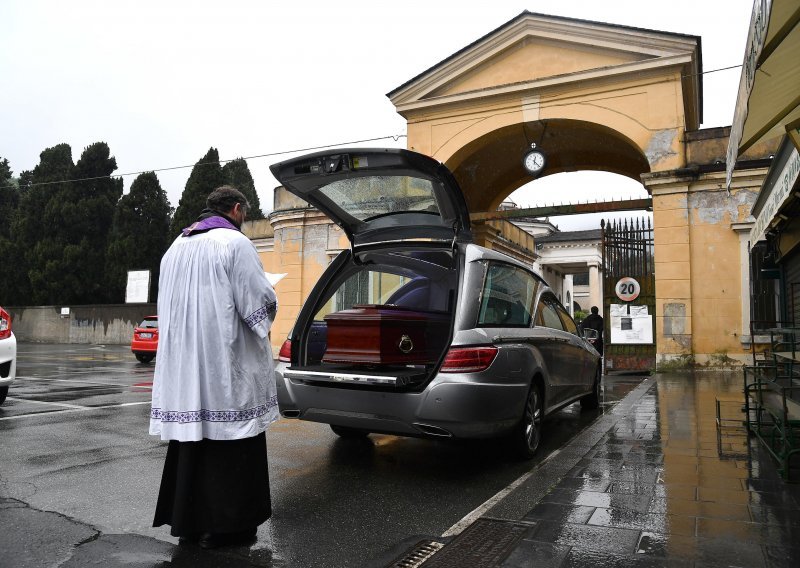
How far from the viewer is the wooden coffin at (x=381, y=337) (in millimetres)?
4805

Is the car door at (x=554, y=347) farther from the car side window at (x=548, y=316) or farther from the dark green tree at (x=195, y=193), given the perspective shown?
the dark green tree at (x=195, y=193)

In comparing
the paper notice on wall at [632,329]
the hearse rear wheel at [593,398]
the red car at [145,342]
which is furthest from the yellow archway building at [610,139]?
the hearse rear wheel at [593,398]

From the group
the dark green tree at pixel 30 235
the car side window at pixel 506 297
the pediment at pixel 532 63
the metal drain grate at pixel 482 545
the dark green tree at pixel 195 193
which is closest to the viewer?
the metal drain grate at pixel 482 545

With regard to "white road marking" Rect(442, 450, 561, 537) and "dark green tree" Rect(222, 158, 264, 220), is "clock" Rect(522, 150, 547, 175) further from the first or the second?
"dark green tree" Rect(222, 158, 264, 220)

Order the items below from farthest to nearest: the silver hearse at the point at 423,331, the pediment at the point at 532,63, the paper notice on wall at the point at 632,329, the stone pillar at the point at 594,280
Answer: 1. the stone pillar at the point at 594,280
2. the pediment at the point at 532,63
3. the paper notice on wall at the point at 632,329
4. the silver hearse at the point at 423,331

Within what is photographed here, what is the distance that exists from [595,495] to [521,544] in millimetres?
1066

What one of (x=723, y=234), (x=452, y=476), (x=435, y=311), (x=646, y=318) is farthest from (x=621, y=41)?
(x=452, y=476)

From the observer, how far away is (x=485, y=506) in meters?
3.66

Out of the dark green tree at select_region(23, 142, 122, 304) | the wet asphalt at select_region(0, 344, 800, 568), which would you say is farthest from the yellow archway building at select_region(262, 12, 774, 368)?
the dark green tree at select_region(23, 142, 122, 304)

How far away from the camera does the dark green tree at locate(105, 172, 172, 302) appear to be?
3656cm

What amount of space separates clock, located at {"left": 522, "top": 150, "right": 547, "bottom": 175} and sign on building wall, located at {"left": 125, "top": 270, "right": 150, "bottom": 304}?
78.5ft

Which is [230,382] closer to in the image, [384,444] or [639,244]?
[384,444]

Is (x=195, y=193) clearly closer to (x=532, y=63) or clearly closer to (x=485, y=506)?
(x=532, y=63)

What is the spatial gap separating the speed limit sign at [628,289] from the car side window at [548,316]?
854 cm
